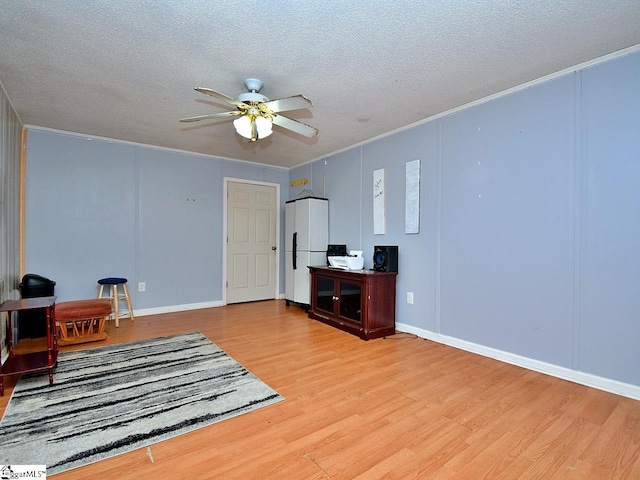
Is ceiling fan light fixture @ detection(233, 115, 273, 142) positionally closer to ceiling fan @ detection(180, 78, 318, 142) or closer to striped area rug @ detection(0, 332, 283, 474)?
ceiling fan @ detection(180, 78, 318, 142)

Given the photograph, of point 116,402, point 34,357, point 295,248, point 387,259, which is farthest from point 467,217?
point 34,357

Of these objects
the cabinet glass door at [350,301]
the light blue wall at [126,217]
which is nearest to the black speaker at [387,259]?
the cabinet glass door at [350,301]

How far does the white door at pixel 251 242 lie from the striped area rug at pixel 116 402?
2.33 meters

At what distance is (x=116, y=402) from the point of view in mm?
2064

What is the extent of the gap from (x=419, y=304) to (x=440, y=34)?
2.55m

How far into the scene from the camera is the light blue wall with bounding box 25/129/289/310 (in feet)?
12.6

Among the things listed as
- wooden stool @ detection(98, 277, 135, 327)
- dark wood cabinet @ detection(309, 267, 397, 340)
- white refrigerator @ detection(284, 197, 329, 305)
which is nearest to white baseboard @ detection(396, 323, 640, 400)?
dark wood cabinet @ detection(309, 267, 397, 340)

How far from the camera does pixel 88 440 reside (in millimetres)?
1662

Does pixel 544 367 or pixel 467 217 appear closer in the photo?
pixel 544 367

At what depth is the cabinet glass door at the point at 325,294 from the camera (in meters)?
4.00

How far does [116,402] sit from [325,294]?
8.27ft

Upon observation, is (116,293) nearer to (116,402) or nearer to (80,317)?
(80,317)

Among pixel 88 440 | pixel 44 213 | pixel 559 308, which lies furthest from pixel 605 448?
pixel 44 213

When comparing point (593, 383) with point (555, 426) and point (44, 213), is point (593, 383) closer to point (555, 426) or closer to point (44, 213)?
point (555, 426)
